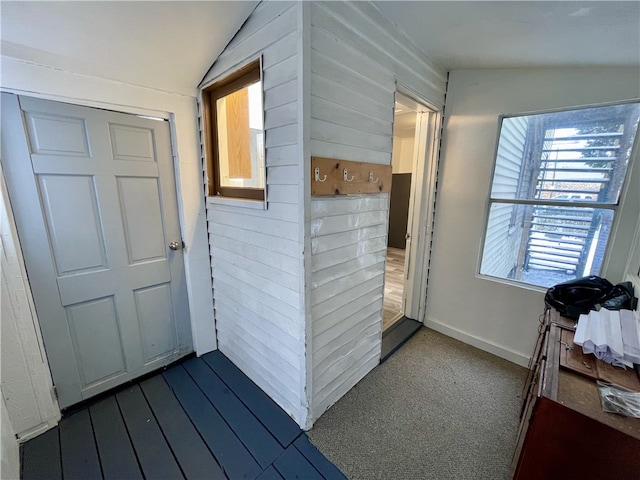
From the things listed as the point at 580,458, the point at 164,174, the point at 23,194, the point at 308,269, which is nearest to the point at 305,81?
the point at 308,269

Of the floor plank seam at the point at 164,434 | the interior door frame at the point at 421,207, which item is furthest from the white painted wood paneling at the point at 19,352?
the interior door frame at the point at 421,207

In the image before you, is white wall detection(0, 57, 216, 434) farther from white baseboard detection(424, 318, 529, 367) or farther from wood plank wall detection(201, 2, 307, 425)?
white baseboard detection(424, 318, 529, 367)

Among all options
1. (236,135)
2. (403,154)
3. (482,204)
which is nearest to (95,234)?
(236,135)

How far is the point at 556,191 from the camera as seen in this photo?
189cm

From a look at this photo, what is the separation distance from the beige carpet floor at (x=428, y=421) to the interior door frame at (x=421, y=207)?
627 mm

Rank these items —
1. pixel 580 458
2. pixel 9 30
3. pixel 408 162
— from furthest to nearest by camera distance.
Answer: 1. pixel 408 162
2. pixel 9 30
3. pixel 580 458

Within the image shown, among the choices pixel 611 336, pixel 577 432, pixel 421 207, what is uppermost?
pixel 421 207

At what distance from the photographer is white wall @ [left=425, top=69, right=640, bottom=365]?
1683 millimetres

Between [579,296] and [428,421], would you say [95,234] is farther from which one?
[579,296]

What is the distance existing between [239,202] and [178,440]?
1.46 m

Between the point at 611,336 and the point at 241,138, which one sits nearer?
the point at 611,336

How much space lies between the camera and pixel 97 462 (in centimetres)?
137

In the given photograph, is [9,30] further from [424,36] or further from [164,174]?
[424,36]

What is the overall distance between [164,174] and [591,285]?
2.79 metres
